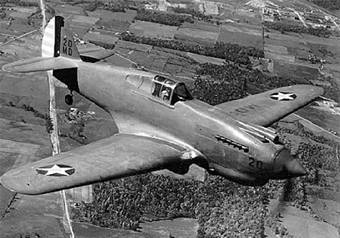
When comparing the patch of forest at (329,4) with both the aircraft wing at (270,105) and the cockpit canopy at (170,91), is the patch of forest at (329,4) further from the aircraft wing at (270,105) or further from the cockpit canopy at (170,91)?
the cockpit canopy at (170,91)

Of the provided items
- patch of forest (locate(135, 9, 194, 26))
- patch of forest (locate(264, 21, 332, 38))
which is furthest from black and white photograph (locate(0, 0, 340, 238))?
patch of forest (locate(264, 21, 332, 38))

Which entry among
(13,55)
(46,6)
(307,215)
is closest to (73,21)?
(46,6)

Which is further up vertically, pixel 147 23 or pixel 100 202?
pixel 147 23

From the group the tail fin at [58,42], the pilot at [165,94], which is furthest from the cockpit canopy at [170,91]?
the tail fin at [58,42]

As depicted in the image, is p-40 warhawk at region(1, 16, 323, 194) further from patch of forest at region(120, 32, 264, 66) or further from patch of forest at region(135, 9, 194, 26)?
patch of forest at region(135, 9, 194, 26)

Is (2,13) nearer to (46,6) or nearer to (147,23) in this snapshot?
(46,6)
